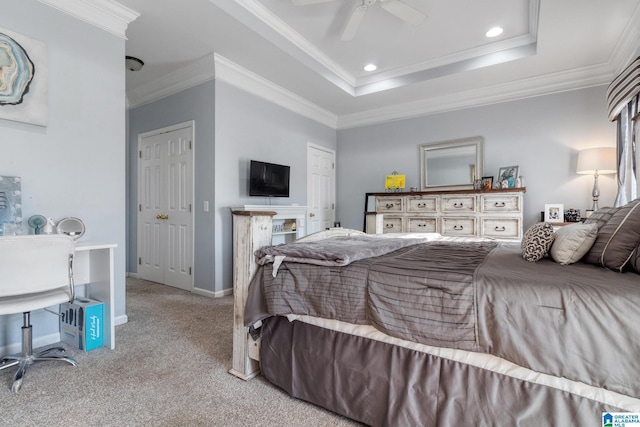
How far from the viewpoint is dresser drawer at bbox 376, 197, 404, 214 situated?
15.3 feet

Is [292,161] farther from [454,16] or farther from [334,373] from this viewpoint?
[334,373]

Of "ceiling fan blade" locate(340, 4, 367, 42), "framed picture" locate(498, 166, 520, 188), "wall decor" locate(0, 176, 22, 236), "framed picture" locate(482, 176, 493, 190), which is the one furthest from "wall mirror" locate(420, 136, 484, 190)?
"wall decor" locate(0, 176, 22, 236)

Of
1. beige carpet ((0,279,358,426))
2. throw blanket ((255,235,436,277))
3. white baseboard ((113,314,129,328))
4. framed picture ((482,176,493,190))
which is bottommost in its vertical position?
beige carpet ((0,279,358,426))

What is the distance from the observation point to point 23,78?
86.5 inches

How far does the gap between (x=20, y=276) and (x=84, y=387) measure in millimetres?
720

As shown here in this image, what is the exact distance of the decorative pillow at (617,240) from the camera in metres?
1.21

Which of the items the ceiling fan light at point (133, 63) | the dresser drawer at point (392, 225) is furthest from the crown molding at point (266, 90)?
the dresser drawer at point (392, 225)

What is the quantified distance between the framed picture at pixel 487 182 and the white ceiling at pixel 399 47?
3.61 feet

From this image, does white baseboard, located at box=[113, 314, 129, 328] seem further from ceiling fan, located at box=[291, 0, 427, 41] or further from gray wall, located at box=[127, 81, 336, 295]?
ceiling fan, located at box=[291, 0, 427, 41]

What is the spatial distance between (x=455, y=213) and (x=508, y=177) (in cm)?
85

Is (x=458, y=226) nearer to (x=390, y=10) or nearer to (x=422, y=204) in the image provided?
(x=422, y=204)

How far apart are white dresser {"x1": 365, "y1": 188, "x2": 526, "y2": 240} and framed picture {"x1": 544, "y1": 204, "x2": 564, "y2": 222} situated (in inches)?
15.6

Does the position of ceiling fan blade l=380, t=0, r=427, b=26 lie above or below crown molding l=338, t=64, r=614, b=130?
above

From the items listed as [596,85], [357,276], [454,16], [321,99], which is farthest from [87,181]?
[596,85]
